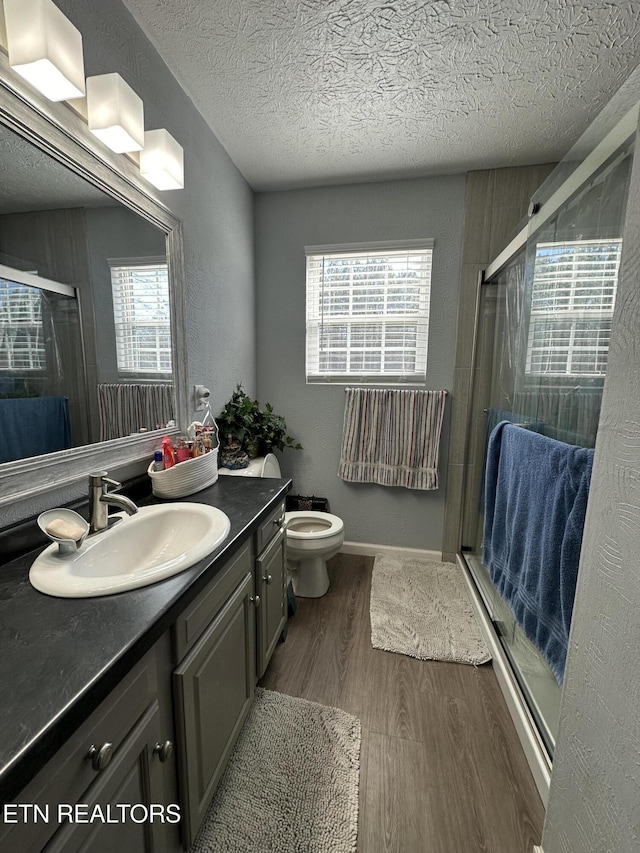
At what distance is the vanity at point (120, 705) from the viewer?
0.45m

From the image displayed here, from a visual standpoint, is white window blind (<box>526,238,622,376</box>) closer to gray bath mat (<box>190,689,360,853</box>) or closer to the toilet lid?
the toilet lid

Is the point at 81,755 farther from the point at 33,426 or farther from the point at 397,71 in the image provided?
the point at 397,71

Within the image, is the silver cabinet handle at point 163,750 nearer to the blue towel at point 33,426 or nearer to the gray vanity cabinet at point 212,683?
the gray vanity cabinet at point 212,683

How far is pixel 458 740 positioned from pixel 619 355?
1378 mm

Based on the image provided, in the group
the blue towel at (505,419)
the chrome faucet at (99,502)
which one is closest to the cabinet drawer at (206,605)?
the chrome faucet at (99,502)

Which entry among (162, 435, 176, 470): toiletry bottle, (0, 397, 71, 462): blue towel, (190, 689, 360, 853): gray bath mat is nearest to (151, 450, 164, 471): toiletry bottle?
(162, 435, 176, 470): toiletry bottle

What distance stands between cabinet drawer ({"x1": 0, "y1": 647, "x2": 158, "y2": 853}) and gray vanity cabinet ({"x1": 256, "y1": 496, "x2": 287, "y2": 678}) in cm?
57

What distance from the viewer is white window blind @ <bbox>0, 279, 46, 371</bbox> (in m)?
0.82

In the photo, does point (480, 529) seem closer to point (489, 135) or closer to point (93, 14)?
point (489, 135)

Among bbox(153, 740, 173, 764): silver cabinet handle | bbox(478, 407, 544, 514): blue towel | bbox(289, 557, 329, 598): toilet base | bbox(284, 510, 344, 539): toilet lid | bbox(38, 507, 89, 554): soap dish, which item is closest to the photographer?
bbox(153, 740, 173, 764): silver cabinet handle

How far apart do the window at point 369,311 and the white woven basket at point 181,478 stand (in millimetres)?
1268

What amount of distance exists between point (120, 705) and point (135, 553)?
0.47m

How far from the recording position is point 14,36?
781 mm

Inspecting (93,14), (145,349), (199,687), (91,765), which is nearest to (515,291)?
(145,349)
